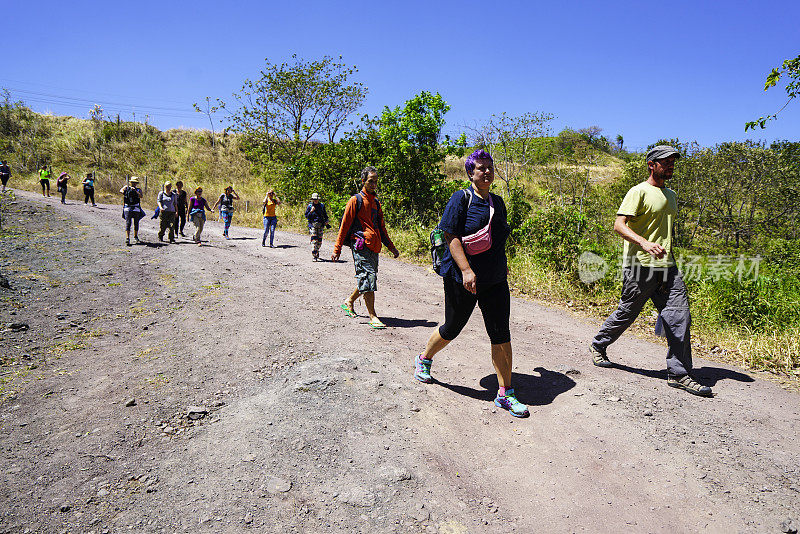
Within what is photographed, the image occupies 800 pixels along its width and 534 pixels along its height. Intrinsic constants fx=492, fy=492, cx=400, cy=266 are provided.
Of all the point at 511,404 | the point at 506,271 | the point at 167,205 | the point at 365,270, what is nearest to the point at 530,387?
the point at 511,404

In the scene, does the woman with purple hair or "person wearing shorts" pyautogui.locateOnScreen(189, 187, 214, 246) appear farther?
"person wearing shorts" pyautogui.locateOnScreen(189, 187, 214, 246)

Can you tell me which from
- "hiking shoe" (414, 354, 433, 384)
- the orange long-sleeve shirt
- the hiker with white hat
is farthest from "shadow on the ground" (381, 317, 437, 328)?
the hiker with white hat

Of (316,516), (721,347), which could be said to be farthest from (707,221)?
(316,516)

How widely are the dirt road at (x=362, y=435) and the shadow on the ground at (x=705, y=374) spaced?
0.16 feet

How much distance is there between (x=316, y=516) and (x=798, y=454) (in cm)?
319

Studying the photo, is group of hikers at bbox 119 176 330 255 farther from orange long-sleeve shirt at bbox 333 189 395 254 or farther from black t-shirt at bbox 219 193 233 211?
orange long-sleeve shirt at bbox 333 189 395 254

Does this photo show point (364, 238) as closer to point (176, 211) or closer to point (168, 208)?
point (168, 208)

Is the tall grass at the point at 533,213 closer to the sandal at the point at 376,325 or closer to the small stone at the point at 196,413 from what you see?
the sandal at the point at 376,325

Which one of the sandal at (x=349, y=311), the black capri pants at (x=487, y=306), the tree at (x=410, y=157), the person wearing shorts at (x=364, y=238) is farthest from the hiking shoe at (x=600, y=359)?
the tree at (x=410, y=157)

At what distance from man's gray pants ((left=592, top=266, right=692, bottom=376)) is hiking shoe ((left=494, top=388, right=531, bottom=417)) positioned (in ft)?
5.09

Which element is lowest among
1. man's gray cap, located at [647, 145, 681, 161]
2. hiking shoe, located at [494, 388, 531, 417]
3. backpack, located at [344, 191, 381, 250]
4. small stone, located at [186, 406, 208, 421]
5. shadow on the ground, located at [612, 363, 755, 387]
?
small stone, located at [186, 406, 208, 421]

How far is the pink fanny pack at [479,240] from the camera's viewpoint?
3547 millimetres

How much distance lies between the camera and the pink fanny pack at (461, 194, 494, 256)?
3547 millimetres

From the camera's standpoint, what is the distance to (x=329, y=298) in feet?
24.6
